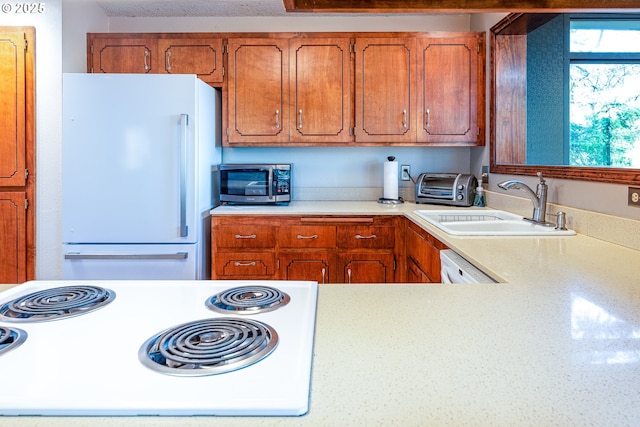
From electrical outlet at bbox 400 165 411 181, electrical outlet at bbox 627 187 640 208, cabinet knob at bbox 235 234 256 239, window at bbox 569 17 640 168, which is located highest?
window at bbox 569 17 640 168

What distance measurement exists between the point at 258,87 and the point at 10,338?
255 cm

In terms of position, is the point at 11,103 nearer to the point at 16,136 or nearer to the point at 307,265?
the point at 16,136

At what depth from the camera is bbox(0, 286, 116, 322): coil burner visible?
778 millimetres

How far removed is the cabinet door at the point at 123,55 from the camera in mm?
2941

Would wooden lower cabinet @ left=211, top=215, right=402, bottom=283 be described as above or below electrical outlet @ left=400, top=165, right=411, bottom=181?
below

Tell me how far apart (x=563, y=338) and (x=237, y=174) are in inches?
98.7

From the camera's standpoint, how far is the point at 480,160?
10.3 feet

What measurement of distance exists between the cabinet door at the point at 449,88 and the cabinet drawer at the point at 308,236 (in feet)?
3.24

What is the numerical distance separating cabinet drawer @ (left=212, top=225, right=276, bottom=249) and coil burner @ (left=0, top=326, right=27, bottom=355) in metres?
2.02

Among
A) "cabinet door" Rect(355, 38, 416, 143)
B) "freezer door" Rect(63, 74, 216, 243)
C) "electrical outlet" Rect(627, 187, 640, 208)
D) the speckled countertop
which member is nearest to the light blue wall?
"cabinet door" Rect(355, 38, 416, 143)

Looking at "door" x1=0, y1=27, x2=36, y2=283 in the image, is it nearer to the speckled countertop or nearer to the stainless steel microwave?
the stainless steel microwave

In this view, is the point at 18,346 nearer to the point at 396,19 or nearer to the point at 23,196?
the point at 23,196

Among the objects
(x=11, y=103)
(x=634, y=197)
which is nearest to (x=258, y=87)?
(x=11, y=103)

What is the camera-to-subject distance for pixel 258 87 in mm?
2971
